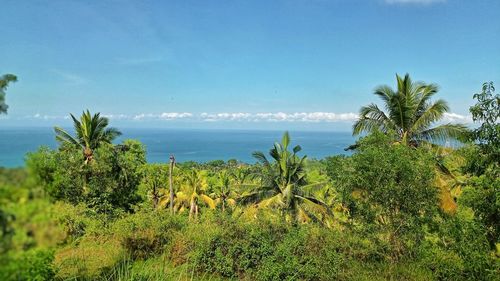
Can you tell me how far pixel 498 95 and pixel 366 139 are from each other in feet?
11.1

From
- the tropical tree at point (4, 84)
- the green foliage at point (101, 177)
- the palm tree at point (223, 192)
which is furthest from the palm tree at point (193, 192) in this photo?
the tropical tree at point (4, 84)

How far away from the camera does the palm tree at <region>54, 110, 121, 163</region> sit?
13.5 meters

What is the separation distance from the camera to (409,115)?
452 inches

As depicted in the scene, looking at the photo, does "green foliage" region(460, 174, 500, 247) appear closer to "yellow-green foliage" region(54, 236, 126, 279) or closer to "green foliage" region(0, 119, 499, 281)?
"green foliage" region(0, 119, 499, 281)

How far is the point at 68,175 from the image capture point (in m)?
12.4

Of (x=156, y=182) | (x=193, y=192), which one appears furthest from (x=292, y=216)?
(x=156, y=182)

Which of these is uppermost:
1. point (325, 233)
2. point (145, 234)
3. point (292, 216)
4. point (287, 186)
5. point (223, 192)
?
point (287, 186)

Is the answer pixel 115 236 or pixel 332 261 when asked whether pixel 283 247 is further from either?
pixel 115 236

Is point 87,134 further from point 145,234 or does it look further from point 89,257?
point 89,257

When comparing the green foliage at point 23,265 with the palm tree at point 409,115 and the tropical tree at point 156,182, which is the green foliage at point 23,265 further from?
the tropical tree at point 156,182

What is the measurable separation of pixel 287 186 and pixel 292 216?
1.15 metres

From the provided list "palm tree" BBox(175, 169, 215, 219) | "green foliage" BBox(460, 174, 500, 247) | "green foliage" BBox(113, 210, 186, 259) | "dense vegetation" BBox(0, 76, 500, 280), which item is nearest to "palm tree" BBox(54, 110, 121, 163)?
"dense vegetation" BBox(0, 76, 500, 280)

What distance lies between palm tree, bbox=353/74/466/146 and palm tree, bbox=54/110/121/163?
31.1 ft

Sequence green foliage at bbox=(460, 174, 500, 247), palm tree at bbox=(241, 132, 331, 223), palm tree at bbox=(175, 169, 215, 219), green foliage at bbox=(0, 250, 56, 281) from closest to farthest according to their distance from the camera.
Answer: green foliage at bbox=(0, 250, 56, 281)
green foliage at bbox=(460, 174, 500, 247)
palm tree at bbox=(241, 132, 331, 223)
palm tree at bbox=(175, 169, 215, 219)
